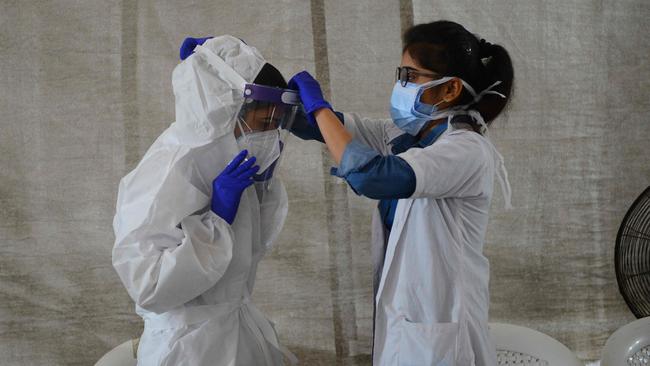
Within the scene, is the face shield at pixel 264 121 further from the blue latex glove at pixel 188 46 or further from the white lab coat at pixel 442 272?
the white lab coat at pixel 442 272

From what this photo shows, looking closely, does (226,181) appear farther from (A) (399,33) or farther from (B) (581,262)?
(B) (581,262)

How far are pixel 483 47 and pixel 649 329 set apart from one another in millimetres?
1208

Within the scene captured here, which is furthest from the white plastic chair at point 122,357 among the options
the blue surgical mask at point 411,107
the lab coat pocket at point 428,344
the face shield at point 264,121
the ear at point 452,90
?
the ear at point 452,90

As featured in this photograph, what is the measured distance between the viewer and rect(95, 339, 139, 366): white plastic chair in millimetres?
2115

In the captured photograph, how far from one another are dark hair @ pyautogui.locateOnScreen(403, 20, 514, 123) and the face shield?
33 cm

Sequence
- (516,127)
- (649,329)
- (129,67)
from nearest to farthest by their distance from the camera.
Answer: (649,329) < (129,67) < (516,127)

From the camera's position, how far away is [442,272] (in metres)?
1.55

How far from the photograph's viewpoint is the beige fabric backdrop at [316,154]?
265 centimetres

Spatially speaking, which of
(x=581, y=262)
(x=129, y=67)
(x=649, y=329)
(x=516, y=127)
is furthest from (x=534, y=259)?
(x=129, y=67)

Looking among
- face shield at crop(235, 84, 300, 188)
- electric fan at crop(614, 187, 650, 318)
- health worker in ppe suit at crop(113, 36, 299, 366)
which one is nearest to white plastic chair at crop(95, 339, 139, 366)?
health worker in ppe suit at crop(113, 36, 299, 366)

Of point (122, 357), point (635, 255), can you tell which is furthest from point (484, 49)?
point (122, 357)

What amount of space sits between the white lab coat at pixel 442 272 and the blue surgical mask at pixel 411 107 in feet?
0.28

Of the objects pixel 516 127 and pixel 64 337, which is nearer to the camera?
pixel 64 337

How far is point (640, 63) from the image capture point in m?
2.95
